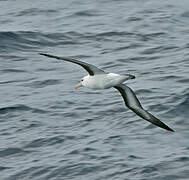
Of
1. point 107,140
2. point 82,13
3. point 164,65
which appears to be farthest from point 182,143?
point 82,13

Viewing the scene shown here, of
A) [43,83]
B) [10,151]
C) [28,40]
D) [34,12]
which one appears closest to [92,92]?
[43,83]

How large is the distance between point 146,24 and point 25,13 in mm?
5936

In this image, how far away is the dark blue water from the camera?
619 inches

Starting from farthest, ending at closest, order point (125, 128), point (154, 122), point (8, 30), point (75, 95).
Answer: point (8, 30) < point (75, 95) < point (125, 128) < point (154, 122)

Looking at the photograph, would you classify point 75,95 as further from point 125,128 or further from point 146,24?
point 146,24

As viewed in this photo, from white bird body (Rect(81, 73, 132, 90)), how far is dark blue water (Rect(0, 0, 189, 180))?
1.77 meters

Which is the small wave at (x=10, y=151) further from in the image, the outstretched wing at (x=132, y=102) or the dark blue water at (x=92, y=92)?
the outstretched wing at (x=132, y=102)

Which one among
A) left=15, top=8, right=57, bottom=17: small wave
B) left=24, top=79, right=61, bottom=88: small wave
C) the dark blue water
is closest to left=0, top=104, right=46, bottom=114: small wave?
the dark blue water

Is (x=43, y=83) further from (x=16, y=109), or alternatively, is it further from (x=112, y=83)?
(x=112, y=83)

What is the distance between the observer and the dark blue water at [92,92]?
51.5ft

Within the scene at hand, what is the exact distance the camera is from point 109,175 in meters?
15.0

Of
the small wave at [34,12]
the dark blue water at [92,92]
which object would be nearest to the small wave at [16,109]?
the dark blue water at [92,92]

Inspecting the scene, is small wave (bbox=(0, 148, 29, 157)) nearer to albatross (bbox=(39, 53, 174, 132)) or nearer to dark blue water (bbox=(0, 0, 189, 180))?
dark blue water (bbox=(0, 0, 189, 180))

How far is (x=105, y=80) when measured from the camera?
15.4 m
